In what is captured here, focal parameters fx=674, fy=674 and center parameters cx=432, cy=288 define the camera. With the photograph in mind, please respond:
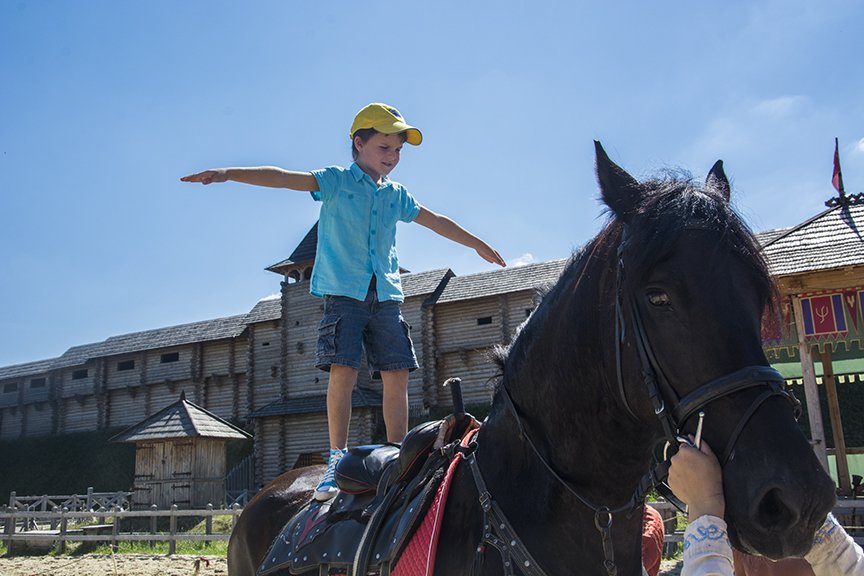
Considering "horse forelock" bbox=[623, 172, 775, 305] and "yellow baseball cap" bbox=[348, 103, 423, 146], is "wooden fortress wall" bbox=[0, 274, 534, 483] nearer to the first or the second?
"yellow baseball cap" bbox=[348, 103, 423, 146]

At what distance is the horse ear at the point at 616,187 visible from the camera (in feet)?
6.57

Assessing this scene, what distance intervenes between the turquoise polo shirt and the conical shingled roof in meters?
19.9

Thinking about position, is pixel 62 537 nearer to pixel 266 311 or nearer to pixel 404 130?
pixel 404 130

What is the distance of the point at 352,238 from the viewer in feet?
11.4

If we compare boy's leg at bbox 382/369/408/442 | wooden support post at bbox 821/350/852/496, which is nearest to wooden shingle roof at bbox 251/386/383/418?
wooden support post at bbox 821/350/852/496

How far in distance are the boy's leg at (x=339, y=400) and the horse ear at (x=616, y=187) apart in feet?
5.65

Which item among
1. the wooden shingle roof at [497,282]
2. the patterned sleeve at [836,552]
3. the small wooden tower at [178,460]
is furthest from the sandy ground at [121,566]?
the wooden shingle roof at [497,282]

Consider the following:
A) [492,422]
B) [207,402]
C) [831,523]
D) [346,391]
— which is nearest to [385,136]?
[346,391]

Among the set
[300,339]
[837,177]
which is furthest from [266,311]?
[837,177]

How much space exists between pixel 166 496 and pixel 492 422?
22116 mm

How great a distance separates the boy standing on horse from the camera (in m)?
3.34

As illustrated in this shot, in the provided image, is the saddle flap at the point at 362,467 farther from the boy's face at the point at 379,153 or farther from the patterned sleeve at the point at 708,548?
the boy's face at the point at 379,153

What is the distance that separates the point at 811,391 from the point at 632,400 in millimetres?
10984

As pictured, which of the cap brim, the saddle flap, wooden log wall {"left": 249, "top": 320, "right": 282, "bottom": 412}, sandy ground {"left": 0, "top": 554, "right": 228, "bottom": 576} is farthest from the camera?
wooden log wall {"left": 249, "top": 320, "right": 282, "bottom": 412}
